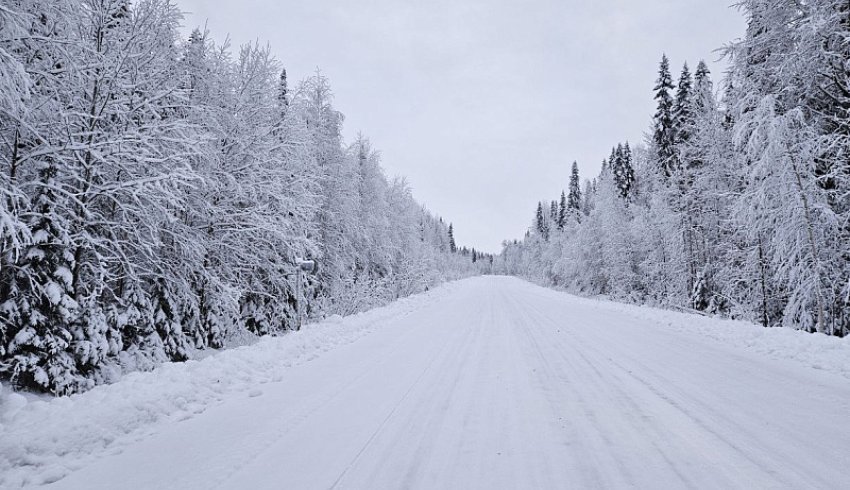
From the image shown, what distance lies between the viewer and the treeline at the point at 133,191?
6648 mm

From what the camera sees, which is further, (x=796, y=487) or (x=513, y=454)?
(x=513, y=454)

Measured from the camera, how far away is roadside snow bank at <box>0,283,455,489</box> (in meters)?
3.86

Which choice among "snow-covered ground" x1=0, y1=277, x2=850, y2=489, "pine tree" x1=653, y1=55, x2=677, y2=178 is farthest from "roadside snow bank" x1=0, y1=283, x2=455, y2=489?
"pine tree" x1=653, y1=55, x2=677, y2=178

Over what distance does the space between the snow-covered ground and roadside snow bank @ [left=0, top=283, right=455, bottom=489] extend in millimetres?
20

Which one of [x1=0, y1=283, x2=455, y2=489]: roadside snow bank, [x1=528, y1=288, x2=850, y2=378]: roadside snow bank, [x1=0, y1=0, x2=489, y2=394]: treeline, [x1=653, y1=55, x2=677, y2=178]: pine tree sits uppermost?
[x1=653, y1=55, x2=677, y2=178]: pine tree

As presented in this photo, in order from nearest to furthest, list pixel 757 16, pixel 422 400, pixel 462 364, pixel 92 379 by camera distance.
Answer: pixel 422 400
pixel 92 379
pixel 462 364
pixel 757 16

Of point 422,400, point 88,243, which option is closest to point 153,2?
point 88,243

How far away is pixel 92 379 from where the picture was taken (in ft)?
24.0

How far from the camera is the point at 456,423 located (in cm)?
479

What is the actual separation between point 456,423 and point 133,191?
757 centimetres

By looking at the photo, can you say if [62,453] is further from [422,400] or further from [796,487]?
[796,487]

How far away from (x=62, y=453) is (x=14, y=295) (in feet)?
14.3

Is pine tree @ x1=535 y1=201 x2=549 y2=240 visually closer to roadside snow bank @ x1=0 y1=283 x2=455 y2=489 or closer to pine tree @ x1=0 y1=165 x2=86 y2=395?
roadside snow bank @ x1=0 y1=283 x2=455 y2=489

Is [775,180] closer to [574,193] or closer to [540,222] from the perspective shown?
[574,193]
